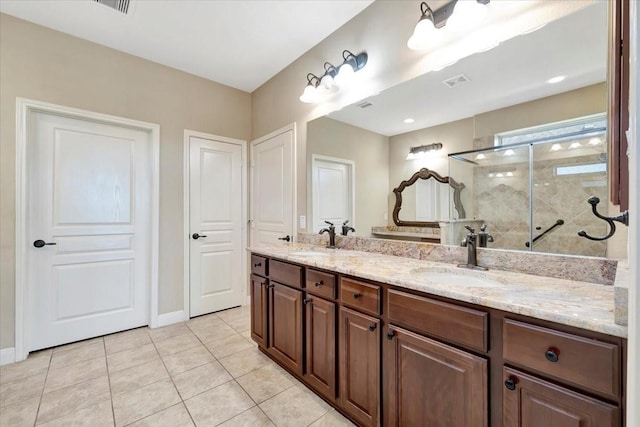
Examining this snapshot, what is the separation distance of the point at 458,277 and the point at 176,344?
2.45 meters

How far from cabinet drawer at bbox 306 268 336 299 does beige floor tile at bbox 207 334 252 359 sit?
116 centimetres

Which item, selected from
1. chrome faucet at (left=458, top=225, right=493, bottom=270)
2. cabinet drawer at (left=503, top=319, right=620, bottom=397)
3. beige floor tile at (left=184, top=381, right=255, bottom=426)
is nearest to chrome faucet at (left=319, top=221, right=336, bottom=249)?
chrome faucet at (left=458, top=225, right=493, bottom=270)

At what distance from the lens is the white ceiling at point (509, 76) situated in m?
1.25

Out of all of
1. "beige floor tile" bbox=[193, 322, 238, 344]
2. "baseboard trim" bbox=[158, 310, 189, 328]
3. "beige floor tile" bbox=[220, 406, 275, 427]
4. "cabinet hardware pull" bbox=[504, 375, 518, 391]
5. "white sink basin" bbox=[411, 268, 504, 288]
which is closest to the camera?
"cabinet hardware pull" bbox=[504, 375, 518, 391]

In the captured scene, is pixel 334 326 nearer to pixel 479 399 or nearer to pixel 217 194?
pixel 479 399

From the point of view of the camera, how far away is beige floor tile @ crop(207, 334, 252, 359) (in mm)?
2382

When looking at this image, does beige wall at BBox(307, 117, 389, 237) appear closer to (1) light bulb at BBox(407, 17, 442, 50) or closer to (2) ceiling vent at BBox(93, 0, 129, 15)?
(1) light bulb at BBox(407, 17, 442, 50)

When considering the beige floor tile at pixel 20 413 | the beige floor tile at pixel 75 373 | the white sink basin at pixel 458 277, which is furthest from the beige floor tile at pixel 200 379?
the white sink basin at pixel 458 277

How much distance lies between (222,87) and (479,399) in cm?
367

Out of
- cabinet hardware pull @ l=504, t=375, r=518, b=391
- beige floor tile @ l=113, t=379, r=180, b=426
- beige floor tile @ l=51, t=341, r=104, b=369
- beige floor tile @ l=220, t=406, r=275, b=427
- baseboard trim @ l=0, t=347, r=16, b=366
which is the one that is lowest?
beige floor tile @ l=51, t=341, r=104, b=369

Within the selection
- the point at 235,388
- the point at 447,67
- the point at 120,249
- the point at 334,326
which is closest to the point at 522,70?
the point at 447,67

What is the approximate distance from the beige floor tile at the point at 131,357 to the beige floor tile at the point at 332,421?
153cm

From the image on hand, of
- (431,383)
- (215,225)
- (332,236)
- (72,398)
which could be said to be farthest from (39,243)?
(431,383)

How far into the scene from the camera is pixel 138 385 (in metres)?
1.92
